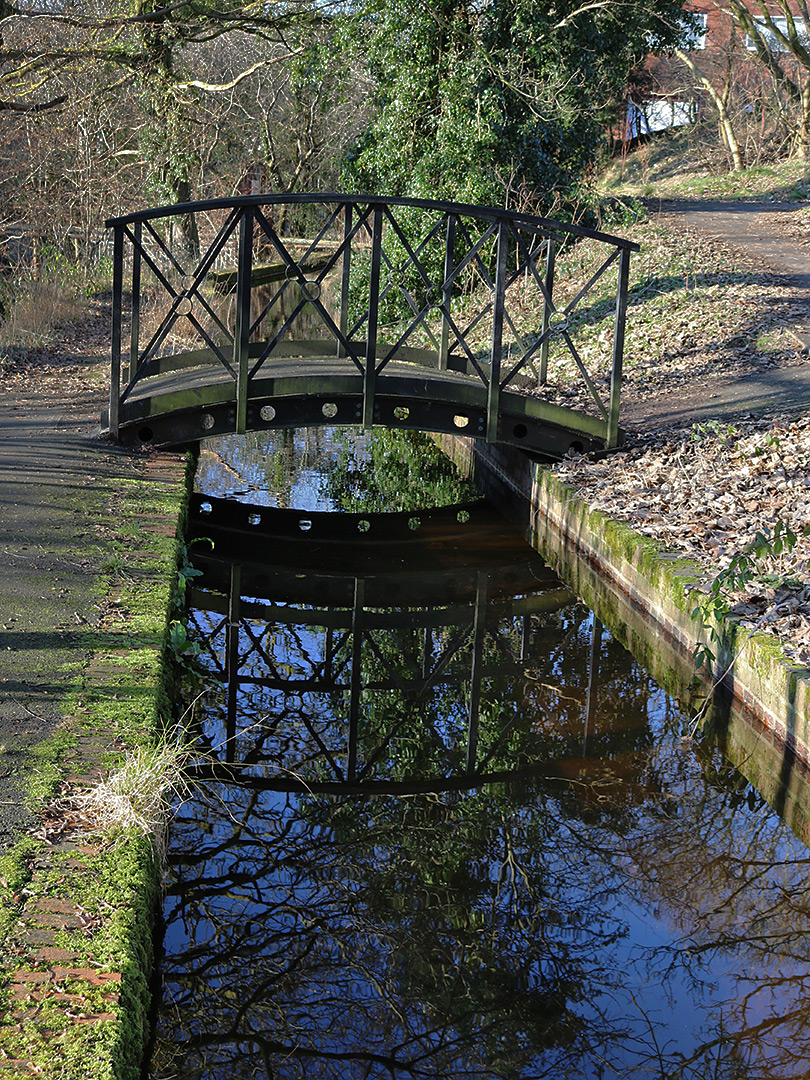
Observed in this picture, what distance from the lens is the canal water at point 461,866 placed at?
12.8ft

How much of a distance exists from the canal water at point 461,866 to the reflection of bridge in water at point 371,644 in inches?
1.1

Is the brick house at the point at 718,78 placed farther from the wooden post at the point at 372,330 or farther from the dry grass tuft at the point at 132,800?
the dry grass tuft at the point at 132,800

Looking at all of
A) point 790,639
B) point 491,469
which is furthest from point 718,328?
point 790,639

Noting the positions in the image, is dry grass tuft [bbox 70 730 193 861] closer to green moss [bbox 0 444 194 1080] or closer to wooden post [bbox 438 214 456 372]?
green moss [bbox 0 444 194 1080]

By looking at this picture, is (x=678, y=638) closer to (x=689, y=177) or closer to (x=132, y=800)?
(x=132, y=800)

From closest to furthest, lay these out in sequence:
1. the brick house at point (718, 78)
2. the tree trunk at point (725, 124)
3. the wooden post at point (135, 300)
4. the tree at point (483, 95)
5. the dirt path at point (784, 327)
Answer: the wooden post at point (135, 300) → the dirt path at point (784, 327) → the tree at point (483, 95) → the tree trunk at point (725, 124) → the brick house at point (718, 78)

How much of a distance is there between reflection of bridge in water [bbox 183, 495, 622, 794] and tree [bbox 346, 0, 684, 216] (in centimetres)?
728

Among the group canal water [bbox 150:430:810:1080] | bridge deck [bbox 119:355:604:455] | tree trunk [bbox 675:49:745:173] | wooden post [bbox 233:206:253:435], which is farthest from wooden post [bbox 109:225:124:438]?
tree trunk [bbox 675:49:745:173]

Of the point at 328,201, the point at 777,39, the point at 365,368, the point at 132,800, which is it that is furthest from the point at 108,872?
the point at 777,39

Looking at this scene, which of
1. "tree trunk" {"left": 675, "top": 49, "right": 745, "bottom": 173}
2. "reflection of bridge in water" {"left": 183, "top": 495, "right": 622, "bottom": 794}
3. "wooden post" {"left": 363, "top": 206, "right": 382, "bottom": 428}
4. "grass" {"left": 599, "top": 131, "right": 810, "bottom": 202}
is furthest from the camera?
"tree trunk" {"left": 675, "top": 49, "right": 745, "bottom": 173}

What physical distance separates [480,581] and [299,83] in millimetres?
13826

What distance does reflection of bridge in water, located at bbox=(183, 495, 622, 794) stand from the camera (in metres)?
6.09

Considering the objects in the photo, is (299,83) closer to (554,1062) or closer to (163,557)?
(163,557)

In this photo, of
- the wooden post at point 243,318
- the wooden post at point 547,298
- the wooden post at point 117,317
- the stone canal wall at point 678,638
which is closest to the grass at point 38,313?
the wooden post at point 117,317
